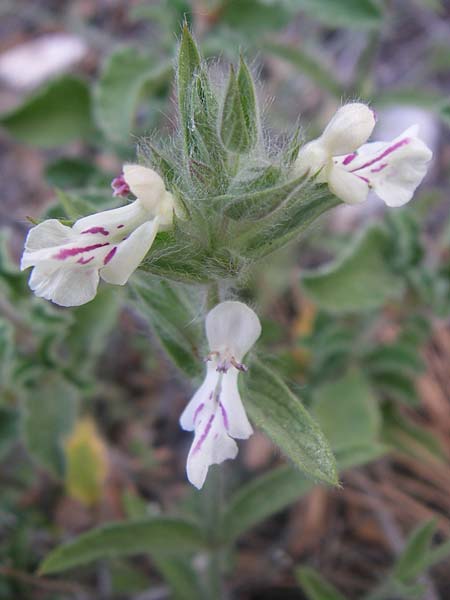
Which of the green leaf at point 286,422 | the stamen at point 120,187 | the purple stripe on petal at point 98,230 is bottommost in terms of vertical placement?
the green leaf at point 286,422

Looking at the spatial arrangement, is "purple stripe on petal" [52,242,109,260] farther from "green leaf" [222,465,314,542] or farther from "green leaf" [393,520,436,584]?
"green leaf" [393,520,436,584]

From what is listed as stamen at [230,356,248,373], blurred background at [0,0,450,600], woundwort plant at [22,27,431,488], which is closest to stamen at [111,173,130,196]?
woundwort plant at [22,27,431,488]

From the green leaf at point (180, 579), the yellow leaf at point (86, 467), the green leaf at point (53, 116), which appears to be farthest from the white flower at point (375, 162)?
the green leaf at point (53, 116)

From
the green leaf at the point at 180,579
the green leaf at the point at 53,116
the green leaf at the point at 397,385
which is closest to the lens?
the green leaf at the point at 180,579

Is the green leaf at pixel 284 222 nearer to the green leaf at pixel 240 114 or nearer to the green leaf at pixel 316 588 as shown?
the green leaf at pixel 240 114

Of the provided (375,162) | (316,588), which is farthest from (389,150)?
(316,588)

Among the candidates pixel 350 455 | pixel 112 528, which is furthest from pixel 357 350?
pixel 112 528

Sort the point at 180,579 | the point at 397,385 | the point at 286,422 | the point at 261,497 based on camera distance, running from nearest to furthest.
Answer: the point at 286,422, the point at 261,497, the point at 180,579, the point at 397,385

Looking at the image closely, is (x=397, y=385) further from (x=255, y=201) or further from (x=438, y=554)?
(x=255, y=201)
